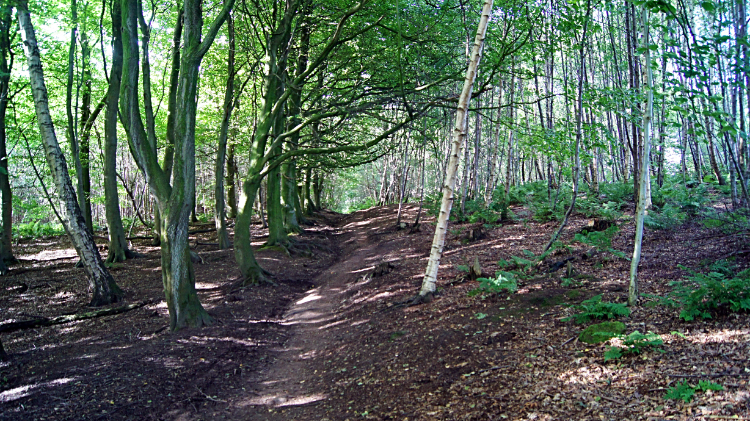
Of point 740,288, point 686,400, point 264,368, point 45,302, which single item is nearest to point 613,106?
point 740,288

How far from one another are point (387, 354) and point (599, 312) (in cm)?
280

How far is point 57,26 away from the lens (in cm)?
1489

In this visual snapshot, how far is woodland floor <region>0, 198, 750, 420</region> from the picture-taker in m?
4.00

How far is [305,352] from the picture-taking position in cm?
725

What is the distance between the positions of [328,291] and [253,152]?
3953 millimetres

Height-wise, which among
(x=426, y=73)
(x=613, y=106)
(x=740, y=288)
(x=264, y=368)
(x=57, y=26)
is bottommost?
(x=264, y=368)

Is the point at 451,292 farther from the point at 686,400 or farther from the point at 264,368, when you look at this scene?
the point at 686,400

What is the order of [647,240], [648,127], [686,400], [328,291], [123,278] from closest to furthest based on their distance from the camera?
[686,400]
[648,127]
[647,240]
[328,291]
[123,278]

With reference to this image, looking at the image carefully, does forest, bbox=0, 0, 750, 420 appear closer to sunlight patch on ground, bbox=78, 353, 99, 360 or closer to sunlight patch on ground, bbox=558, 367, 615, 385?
sunlight patch on ground, bbox=558, 367, 615, 385

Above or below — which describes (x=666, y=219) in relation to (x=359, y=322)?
above

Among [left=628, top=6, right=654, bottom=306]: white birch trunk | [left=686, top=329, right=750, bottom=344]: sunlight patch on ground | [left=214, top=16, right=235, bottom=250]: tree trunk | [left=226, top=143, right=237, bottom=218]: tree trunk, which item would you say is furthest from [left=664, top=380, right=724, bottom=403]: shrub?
[left=226, top=143, right=237, bottom=218]: tree trunk

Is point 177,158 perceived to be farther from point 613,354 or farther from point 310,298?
point 613,354

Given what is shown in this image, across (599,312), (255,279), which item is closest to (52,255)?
(255,279)

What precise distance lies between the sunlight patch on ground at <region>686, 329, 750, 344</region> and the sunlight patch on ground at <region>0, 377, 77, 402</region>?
711 cm
